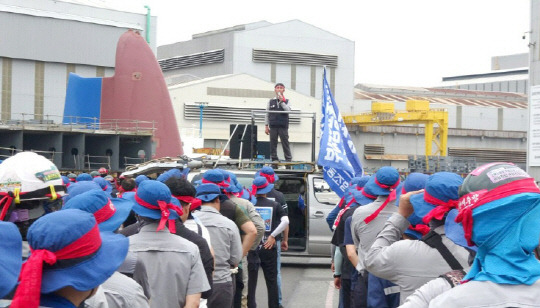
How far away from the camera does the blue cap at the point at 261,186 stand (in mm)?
11344

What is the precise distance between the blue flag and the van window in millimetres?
1309

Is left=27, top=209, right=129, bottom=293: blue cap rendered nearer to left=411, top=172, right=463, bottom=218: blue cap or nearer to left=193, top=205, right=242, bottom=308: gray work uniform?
left=411, top=172, right=463, bottom=218: blue cap

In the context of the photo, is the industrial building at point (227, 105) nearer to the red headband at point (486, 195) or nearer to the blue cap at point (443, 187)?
the blue cap at point (443, 187)

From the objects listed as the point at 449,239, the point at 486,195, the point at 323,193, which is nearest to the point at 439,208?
the point at 449,239

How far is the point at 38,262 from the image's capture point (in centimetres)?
298

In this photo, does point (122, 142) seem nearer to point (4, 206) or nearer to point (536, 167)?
point (536, 167)

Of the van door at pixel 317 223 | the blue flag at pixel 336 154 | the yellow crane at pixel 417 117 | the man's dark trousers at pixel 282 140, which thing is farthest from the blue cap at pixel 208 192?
the yellow crane at pixel 417 117

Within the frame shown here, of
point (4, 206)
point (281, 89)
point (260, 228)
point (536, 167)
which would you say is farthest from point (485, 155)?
point (4, 206)

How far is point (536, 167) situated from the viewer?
150 feet

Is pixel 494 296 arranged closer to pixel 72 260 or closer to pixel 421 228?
pixel 72 260

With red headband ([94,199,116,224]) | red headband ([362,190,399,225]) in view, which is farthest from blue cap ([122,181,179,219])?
red headband ([362,190,399,225])

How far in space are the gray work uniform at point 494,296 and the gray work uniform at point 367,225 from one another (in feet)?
14.0

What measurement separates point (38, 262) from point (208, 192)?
497cm

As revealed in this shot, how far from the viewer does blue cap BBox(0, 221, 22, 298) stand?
2.87m
